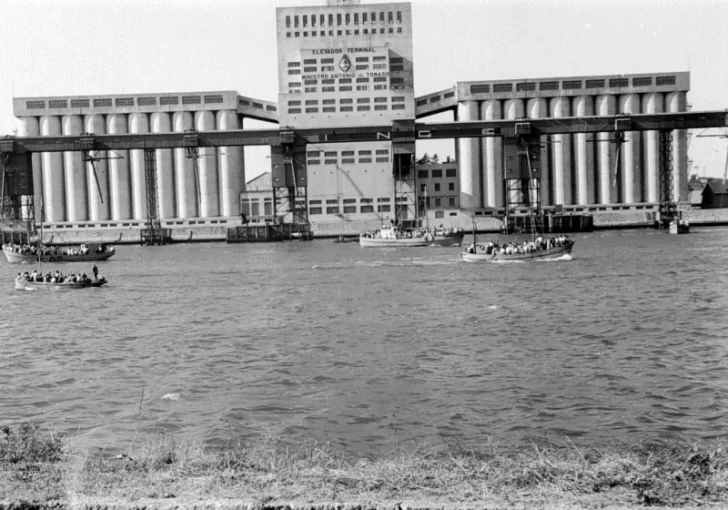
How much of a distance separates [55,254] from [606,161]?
87532mm

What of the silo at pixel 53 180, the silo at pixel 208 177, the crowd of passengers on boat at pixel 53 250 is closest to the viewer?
the crowd of passengers on boat at pixel 53 250

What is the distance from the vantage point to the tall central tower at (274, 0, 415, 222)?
13712 centimetres

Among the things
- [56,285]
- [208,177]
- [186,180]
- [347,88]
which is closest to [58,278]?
[56,285]

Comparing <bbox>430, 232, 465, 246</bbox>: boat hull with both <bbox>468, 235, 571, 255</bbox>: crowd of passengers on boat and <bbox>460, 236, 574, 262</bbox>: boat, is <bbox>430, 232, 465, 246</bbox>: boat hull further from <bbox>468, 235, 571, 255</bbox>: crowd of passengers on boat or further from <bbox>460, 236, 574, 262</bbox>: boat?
<bbox>460, 236, 574, 262</bbox>: boat

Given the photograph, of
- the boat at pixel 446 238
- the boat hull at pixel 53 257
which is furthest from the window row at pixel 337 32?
the boat hull at pixel 53 257

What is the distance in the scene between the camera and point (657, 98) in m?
141

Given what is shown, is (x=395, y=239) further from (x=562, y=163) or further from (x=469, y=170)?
(x=562, y=163)

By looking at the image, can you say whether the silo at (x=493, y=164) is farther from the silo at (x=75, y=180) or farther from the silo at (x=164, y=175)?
the silo at (x=75, y=180)

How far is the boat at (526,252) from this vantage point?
72.0 meters

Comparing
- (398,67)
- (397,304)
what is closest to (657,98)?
(398,67)

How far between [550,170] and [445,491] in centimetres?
13846

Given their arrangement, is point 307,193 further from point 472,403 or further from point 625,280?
point 472,403

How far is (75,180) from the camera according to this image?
14500cm

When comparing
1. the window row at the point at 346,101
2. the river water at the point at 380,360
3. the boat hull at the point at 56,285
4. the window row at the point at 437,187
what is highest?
the window row at the point at 346,101
